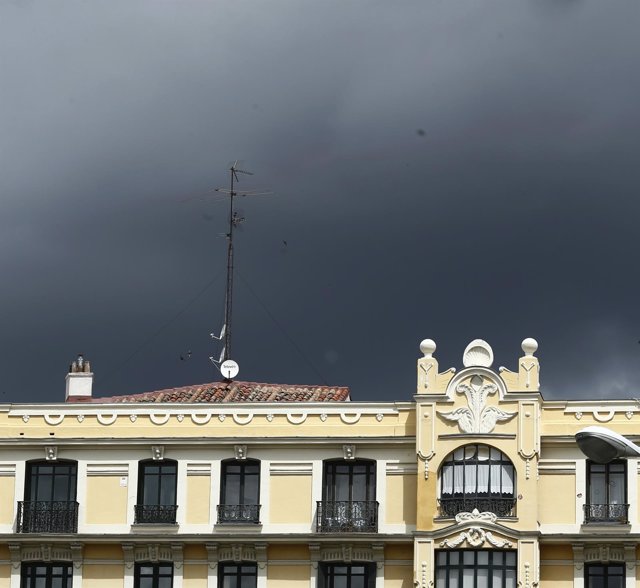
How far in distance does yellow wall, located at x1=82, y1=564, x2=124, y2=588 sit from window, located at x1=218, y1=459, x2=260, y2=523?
414cm

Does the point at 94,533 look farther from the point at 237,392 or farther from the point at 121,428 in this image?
the point at 237,392

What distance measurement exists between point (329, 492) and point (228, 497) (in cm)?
362

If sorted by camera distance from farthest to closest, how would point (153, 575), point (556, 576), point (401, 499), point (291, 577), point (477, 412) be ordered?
point (153, 575) < point (401, 499) < point (291, 577) < point (477, 412) < point (556, 576)

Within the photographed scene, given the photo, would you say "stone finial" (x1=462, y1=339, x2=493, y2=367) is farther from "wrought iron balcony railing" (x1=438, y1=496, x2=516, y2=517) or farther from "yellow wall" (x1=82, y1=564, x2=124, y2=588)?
"yellow wall" (x1=82, y1=564, x2=124, y2=588)

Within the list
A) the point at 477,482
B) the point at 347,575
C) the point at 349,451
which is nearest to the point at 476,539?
the point at 477,482

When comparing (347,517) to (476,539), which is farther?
(347,517)

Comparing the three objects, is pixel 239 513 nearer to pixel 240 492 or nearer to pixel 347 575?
pixel 240 492

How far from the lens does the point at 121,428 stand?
60688mm

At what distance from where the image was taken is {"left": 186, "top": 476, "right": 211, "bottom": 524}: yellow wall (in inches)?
2338

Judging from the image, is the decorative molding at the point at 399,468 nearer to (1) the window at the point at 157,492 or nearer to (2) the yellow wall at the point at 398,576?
(2) the yellow wall at the point at 398,576

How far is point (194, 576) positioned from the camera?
5909 centimetres

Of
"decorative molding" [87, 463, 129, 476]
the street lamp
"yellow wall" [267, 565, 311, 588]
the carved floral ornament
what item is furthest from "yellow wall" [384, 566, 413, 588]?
the street lamp

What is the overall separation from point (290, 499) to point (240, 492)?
72.4 inches

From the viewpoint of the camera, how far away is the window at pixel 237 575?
58875 mm
